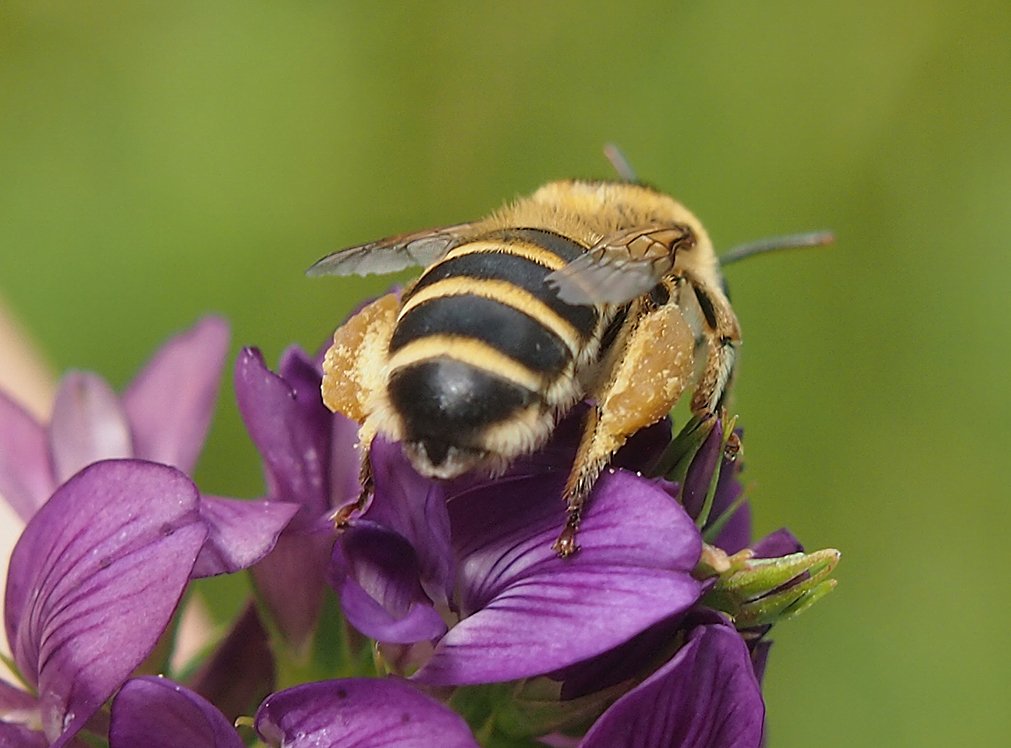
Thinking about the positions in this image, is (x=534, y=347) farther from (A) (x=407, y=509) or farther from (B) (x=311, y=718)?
(B) (x=311, y=718)

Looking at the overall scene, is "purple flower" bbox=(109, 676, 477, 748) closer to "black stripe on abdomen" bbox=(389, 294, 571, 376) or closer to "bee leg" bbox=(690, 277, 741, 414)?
"black stripe on abdomen" bbox=(389, 294, 571, 376)

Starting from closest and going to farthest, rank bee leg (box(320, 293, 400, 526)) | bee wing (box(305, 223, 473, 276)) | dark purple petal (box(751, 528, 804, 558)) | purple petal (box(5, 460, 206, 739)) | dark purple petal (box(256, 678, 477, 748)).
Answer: dark purple petal (box(256, 678, 477, 748)) < purple petal (box(5, 460, 206, 739)) < bee leg (box(320, 293, 400, 526)) < dark purple petal (box(751, 528, 804, 558)) < bee wing (box(305, 223, 473, 276))

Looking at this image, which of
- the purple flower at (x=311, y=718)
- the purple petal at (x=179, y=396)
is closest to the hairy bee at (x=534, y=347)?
the purple flower at (x=311, y=718)

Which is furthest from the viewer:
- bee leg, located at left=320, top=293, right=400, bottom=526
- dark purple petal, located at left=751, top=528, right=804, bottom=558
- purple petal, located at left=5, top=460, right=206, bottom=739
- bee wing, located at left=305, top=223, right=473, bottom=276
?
bee wing, located at left=305, top=223, right=473, bottom=276

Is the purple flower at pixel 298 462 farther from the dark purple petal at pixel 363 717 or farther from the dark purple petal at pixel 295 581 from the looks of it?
the dark purple petal at pixel 363 717

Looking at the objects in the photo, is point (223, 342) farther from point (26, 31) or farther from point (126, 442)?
point (26, 31)

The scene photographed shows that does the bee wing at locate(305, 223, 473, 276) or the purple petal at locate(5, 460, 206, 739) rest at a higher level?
the bee wing at locate(305, 223, 473, 276)

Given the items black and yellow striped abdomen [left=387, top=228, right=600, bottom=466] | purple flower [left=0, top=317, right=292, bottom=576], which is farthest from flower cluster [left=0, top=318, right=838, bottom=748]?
purple flower [left=0, top=317, right=292, bottom=576]
